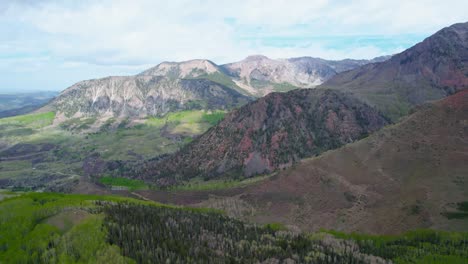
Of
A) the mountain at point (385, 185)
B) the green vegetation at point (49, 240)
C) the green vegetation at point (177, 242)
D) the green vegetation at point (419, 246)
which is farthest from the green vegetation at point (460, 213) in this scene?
the green vegetation at point (49, 240)

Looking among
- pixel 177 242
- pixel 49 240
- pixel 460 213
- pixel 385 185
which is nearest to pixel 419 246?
pixel 460 213

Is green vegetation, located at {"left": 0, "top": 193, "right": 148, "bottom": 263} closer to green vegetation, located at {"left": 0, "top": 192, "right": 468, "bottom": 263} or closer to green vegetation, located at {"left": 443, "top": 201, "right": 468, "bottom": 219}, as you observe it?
green vegetation, located at {"left": 0, "top": 192, "right": 468, "bottom": 263}

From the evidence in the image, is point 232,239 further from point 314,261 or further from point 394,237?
point 394,237

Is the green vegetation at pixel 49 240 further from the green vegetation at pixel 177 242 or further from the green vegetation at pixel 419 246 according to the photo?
the green vegetation at pixel 419 246

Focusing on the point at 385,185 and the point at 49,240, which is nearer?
the point at 49,240

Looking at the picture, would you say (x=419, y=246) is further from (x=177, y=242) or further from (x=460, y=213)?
(x=177, y=242)

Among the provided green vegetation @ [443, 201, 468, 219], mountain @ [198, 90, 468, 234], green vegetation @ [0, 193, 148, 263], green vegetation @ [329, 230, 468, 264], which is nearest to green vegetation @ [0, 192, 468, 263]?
green vegetation @ [329, 230, 468, 264]

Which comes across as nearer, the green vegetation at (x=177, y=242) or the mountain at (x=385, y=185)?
the green vegetation at (x=177, y=242)

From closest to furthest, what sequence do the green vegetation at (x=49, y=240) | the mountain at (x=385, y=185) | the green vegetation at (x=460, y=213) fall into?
the green vegetation at (x=49, y=240) → the green vegetation at (x=460, y=213) → the mountain at (x=385, y=185)
